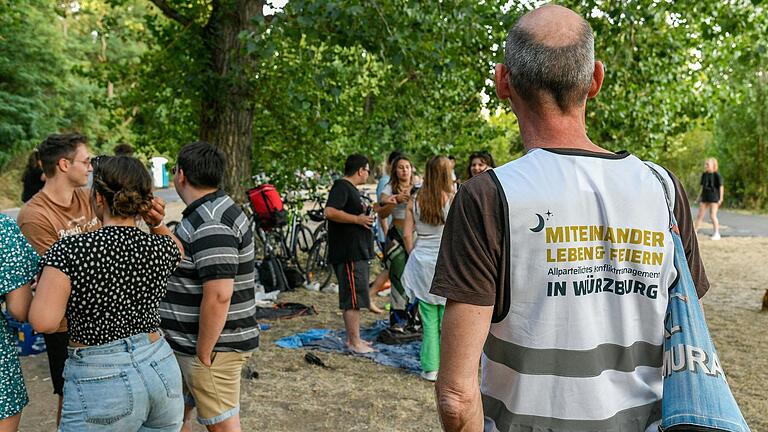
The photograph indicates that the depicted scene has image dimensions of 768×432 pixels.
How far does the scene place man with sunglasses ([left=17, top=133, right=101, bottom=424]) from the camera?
401 cm

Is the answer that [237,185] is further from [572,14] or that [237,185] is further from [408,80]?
[572,14]

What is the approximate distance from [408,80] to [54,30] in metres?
29.0

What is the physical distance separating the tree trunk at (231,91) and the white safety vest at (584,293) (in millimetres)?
7812

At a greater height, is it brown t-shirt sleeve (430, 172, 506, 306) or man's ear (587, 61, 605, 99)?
man's ear (587, 61, 605, 99)

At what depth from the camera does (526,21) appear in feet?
5.75

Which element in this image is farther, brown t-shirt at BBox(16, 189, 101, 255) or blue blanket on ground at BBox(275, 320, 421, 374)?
blue blanket on ground at BBox(275, 320, 421, 374)

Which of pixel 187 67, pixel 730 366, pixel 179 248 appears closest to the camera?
pixel 179 248

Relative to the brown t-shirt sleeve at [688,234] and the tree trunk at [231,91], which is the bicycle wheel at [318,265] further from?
the brown t-shirt sleeve at [688,234]

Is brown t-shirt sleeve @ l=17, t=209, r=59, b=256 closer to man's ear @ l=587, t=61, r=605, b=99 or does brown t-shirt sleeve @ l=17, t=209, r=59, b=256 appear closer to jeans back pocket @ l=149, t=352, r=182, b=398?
jeans back pocket @ l=149, t=352, r=182, b=398

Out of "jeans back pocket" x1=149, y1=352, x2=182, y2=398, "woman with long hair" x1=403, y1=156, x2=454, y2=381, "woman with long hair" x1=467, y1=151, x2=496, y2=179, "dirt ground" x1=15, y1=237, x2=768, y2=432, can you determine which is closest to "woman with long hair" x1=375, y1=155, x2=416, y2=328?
"woman with long hair" x1=467, y1=151, x2=496, y2=179

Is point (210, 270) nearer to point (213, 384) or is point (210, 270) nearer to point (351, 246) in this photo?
point (213, 384)

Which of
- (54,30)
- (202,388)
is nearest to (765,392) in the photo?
(202,388)

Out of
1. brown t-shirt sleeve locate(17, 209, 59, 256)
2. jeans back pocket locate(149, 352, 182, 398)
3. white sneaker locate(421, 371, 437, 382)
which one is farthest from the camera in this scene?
white sneaker locate(421, 371, 437, 382)

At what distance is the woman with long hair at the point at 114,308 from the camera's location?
A: 269 centimetres
